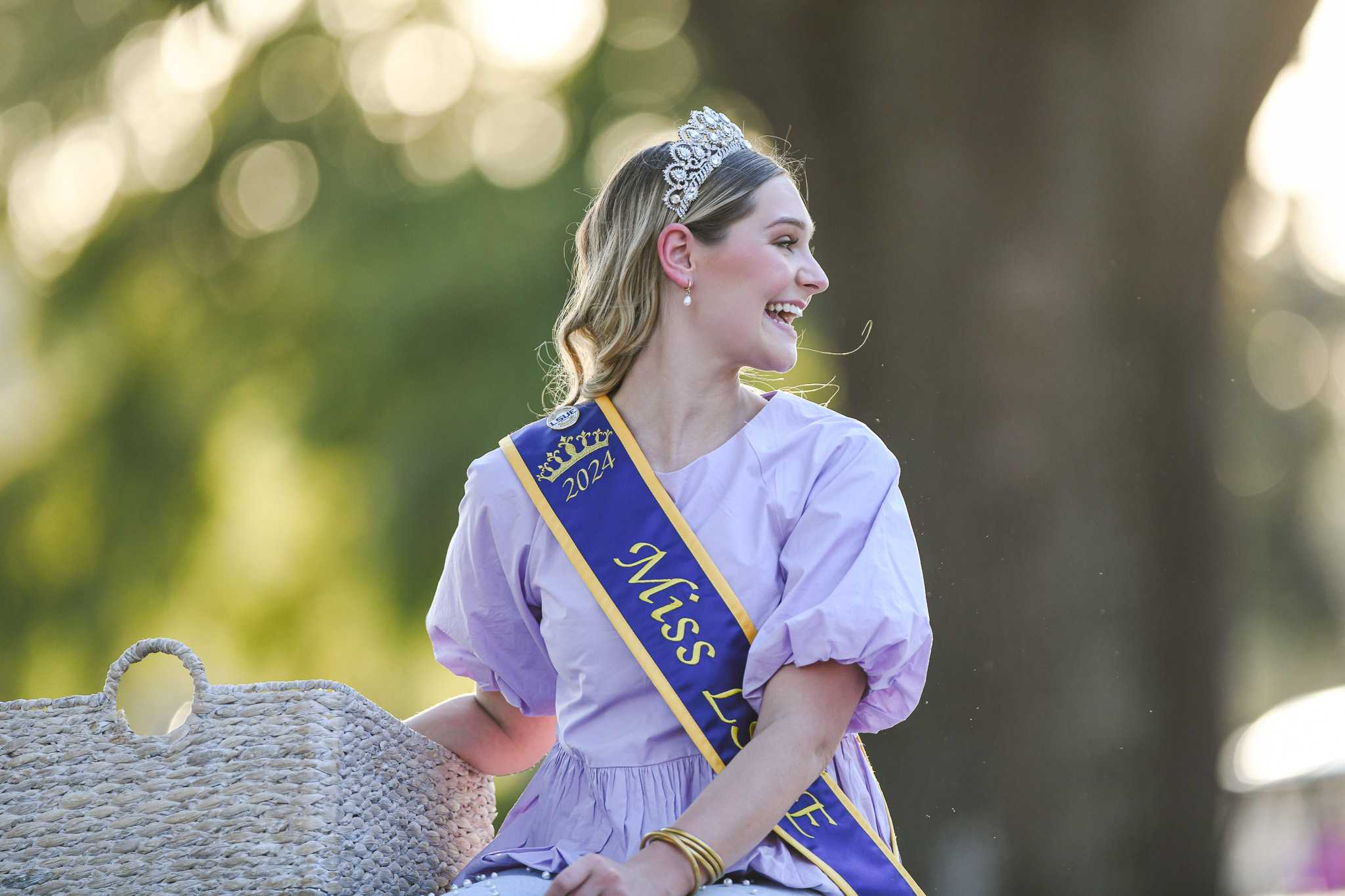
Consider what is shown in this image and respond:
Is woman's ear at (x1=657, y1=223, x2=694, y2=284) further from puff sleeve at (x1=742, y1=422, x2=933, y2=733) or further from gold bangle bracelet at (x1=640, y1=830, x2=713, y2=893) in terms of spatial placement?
gold bangle bracelet at (x1=640, y1=830, x2=713, y2=893)

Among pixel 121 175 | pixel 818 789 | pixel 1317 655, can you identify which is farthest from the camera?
pixel 121 175

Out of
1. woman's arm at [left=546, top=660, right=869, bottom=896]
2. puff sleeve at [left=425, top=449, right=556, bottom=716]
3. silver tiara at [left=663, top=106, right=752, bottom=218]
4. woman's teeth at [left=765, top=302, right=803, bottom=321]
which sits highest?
silver tiara at [left=663, top=106, right=752, bottom=218]

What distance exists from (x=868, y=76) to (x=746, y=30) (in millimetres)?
416

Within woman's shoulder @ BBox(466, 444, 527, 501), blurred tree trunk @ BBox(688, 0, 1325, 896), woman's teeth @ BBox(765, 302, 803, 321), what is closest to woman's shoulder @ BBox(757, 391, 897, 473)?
woman's teeth @ BBox(765, 302, 803, 321)

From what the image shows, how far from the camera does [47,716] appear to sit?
181 centimetres

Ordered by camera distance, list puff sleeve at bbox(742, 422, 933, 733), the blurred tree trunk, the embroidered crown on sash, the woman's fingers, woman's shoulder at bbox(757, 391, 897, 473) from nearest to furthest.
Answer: the woman's fingers < puff sleeve at bbox(742, 422, 933, 733) < woman's shoulder at bbox(757, 391, 897, 473) < the embroidered crown on sash < the blurred tree trunk

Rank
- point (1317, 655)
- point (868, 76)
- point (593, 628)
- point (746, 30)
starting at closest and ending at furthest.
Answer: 1. point (593, 628)
2. point (868, 76)
3. point (746, 30)
4. point (1317, 655)

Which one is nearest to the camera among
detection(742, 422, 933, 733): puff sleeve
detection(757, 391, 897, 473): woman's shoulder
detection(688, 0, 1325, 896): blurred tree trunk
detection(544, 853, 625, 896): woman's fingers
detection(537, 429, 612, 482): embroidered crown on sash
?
detection(544, 853, 625, 896): woman's fingers

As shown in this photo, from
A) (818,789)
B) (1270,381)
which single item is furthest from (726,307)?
(1270,381)

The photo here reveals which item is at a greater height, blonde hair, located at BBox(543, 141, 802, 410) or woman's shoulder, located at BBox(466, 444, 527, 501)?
blonde hair, located at BBox(543, 141, 802, 410)

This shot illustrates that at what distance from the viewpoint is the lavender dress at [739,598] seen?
170cm

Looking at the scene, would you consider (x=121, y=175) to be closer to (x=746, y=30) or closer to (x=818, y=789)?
(x=746, y=30)

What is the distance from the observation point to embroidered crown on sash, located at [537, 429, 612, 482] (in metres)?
1.97

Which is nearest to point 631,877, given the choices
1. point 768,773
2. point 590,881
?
point 590,881
